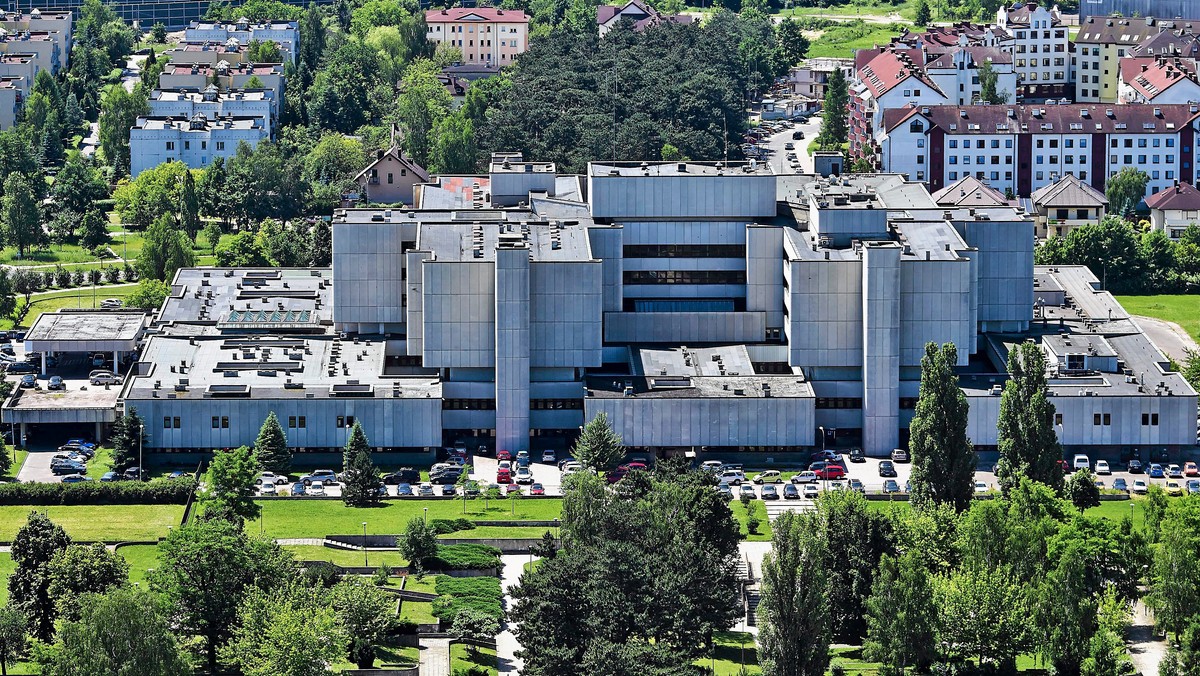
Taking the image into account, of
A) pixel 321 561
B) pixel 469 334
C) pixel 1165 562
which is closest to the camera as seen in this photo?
pixel 1165 562

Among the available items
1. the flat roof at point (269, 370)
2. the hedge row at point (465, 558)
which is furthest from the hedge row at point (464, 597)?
the flat roof at point (269, 370)

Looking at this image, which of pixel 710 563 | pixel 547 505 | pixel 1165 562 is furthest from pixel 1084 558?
pixel 547 505

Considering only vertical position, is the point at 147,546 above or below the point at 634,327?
below

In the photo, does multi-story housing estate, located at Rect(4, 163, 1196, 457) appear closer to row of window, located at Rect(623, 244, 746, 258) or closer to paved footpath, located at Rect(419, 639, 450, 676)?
row of window, located at Rect(623, 244, 746, 258)

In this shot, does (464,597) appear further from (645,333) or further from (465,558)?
(645,333)

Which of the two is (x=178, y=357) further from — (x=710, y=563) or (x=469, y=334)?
(x=710, y=563)

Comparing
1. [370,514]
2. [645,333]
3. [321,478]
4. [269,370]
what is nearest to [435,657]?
[370,514]
